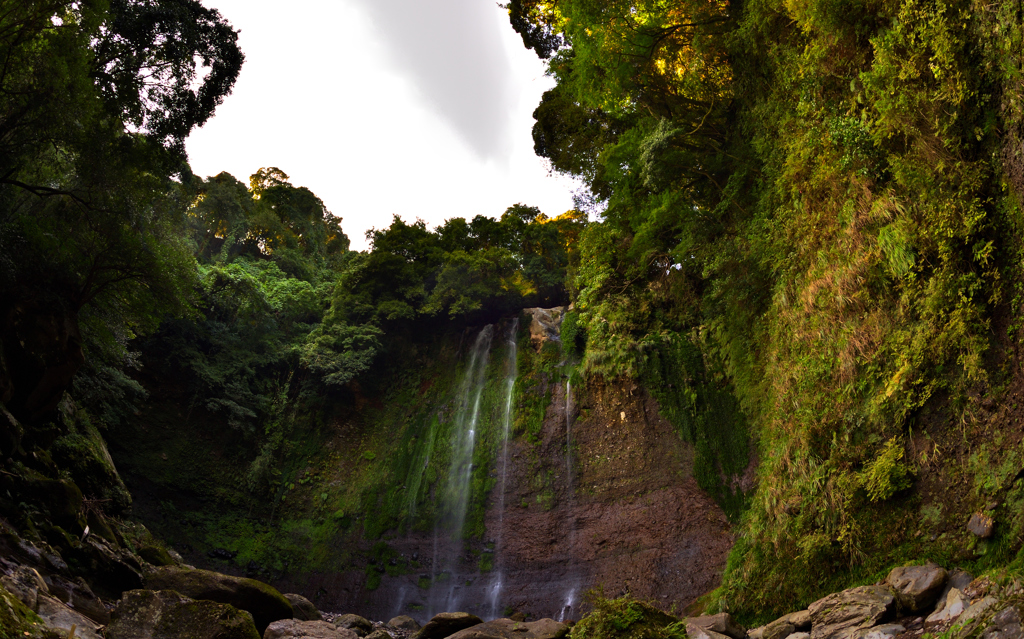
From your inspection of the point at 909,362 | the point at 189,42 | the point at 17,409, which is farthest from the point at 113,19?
the point at 909,362

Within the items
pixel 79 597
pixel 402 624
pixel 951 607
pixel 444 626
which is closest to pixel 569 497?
pixel 402 624

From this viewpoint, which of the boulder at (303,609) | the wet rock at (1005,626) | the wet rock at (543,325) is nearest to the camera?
the wet rock at (1005,626)

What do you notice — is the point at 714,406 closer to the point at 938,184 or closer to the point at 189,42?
the point at 938,184

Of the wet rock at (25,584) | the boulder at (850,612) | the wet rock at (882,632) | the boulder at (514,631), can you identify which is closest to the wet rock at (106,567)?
the wet rock at (25,584)

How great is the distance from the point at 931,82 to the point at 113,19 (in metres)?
11.4

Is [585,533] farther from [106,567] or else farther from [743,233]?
[106,567]

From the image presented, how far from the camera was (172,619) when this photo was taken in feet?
15.0

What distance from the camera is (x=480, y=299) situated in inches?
Result: 769

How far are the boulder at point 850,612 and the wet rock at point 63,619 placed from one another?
6.21 m

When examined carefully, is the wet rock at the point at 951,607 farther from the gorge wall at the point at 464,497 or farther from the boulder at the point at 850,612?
the gorge wall at the point at 464,497

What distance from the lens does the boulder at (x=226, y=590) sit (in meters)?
6.64

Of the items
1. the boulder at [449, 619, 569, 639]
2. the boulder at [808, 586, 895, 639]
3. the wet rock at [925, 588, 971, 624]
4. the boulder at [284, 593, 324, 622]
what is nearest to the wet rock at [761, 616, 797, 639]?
the boulder at [808, 586, 895, 639]

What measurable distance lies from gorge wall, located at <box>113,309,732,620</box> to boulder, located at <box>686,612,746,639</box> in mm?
3576

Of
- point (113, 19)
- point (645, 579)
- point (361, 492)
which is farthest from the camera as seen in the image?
point (361, 492)
